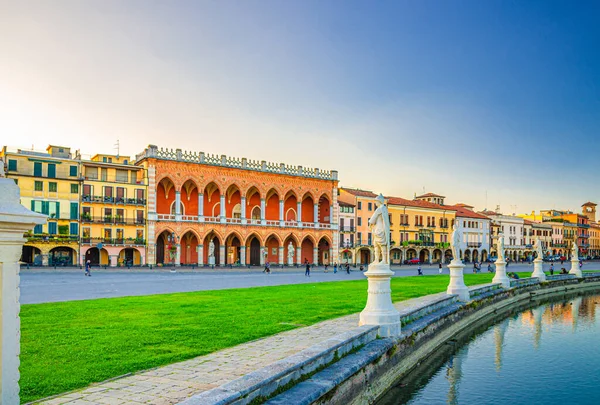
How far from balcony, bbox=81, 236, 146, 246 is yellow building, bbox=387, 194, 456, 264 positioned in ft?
114

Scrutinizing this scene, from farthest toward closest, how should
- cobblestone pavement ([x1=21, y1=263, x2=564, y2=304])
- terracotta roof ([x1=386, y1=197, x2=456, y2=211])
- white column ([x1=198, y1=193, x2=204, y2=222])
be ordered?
terracotta roof ([x1=386, y1=197, x2=456, y2=211]), white column ([x1=198, y1=193, x2=204, y2=222]), cobblestone pavement ([x1=21, y1=263, x2=564, y2=304])

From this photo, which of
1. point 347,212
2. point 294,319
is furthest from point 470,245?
point 294,319

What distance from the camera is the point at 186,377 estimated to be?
6504 millimetres

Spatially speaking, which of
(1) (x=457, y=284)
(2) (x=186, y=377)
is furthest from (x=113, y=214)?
(2) (x=186, y=377)

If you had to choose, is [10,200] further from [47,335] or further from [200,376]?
[47,335]

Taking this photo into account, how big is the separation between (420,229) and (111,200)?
45272 mm

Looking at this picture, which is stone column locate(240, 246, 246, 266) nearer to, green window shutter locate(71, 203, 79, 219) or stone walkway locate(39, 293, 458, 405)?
green window shutter locate(71, 203, 79, 219)

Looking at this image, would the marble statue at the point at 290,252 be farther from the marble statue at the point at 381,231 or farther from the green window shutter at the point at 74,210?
the marble statue at the point at 381,231

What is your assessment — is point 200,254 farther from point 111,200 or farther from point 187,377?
point 187,377

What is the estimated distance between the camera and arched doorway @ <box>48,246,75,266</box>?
46.1 m

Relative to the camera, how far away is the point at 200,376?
6.57m

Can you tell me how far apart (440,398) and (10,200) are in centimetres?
865

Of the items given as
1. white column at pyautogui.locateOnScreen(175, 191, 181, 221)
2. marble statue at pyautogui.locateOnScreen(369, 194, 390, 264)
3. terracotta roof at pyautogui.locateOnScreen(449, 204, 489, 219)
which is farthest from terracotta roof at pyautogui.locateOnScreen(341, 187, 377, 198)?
marble statue at pyautogui.locateOnScreen(369, 194, 390, 264)

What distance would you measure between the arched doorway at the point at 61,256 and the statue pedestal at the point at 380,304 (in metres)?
43.2
